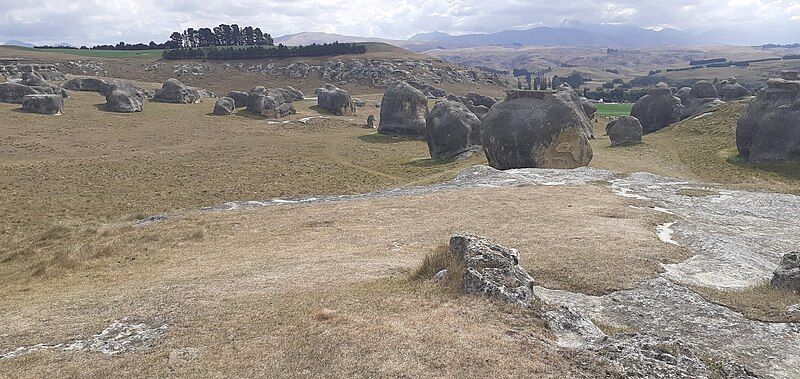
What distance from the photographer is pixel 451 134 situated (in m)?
48.2

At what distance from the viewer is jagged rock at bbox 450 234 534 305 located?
1322 centimetres

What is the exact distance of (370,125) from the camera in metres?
71.4

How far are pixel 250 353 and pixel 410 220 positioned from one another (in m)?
15.1

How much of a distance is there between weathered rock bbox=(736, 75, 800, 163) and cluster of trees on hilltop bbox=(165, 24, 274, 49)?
172 meters

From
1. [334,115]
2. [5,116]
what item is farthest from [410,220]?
[334,115]

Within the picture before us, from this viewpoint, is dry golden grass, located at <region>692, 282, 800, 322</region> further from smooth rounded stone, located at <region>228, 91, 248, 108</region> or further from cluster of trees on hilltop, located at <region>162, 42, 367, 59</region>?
cluster of trees on hilltop, located at <region>162, 42, 367, 59</region>

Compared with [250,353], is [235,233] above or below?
below

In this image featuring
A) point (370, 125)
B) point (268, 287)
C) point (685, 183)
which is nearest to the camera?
point (268, 287)

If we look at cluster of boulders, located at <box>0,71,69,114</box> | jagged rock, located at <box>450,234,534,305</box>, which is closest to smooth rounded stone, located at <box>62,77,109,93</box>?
cluster of boulders, located at <box>0,71,69,114</box>

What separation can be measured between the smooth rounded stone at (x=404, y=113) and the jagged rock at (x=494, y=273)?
48446 mm

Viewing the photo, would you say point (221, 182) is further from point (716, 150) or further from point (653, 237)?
point (716, 150)

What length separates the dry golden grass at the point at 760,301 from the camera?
13.4 meters

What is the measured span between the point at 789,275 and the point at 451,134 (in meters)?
34.4

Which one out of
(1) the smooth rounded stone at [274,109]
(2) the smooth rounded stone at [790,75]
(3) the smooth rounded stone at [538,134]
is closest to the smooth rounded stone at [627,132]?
(2) the smooth rounded stone at [790,75]
